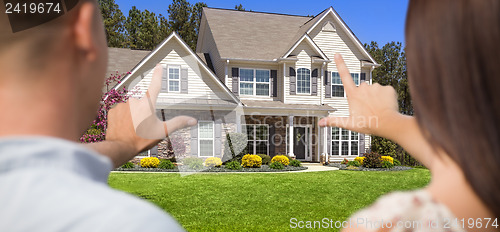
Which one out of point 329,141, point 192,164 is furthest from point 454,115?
point 329,141

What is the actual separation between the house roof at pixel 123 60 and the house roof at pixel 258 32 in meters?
4.22

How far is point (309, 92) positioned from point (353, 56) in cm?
334

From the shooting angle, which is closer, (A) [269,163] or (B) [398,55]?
(A) [269,163]

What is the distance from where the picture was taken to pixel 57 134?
53 cm

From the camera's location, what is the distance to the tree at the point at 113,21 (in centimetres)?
3039

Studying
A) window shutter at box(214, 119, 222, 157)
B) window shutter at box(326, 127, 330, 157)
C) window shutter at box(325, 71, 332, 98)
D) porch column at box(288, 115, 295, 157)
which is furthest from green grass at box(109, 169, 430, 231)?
window shutter at box(325, 71, 332, 98)

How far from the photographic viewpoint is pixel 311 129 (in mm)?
20250

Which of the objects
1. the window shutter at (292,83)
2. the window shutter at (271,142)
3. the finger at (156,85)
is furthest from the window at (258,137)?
the finger at (156,85)

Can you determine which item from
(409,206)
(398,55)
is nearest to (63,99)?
(409,206)

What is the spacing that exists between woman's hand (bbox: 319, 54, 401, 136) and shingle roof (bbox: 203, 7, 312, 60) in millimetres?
17464

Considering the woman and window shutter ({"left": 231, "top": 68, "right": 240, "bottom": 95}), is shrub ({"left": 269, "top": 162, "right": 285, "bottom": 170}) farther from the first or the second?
the woman

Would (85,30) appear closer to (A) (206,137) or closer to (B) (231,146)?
(A) (206,137)

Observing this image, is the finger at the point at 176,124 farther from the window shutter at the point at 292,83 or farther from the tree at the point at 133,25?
the tree at the point at 133,25

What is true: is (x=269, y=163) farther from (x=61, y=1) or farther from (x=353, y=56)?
(x=61, y=1)
